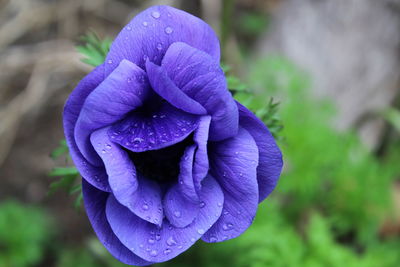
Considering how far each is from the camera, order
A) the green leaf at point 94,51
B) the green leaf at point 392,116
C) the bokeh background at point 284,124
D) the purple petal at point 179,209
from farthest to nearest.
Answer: the green leaf at point 392,116, the bokeh background at point 284,124, the green leaf at point 94,51, the purple petal at point 179,209

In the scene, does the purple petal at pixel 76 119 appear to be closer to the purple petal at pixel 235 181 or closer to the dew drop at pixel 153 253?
the dew drop at pixel 153 253

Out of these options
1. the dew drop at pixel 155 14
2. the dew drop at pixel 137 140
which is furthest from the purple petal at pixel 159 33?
the dew drop at pixel 137 140

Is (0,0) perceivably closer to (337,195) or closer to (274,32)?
(274,32)

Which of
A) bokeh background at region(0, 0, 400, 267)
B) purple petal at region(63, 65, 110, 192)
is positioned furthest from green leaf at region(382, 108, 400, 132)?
purple petal at region(63, 65, 110, 192)

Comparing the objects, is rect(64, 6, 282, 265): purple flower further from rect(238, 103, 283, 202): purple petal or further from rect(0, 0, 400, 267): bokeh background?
rect(0, 0, 400, 267): bokeh background

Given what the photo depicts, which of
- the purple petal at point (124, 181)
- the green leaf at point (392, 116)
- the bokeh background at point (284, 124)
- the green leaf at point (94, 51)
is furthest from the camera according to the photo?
the green leaf at point (392, 116)

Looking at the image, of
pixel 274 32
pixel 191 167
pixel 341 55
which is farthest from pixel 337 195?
pixel 191 167
